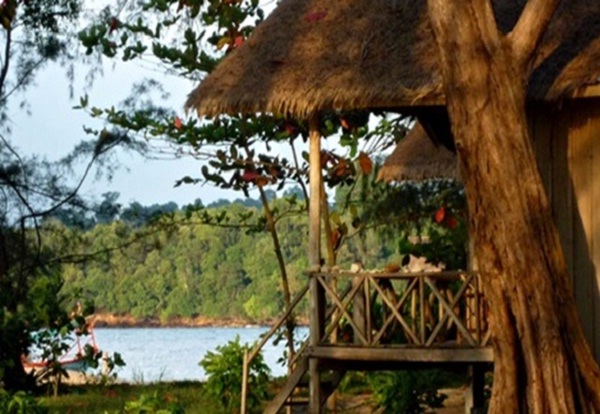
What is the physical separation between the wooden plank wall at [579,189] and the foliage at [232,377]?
365 centimetres

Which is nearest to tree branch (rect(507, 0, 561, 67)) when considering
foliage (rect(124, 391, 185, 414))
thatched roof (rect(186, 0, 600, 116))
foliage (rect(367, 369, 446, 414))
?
thatched roof (rect(186, 0, 600, 116))

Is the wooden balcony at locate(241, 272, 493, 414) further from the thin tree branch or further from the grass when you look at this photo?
the thin tree branch

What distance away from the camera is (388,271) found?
386 inches

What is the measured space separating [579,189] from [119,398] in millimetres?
5631

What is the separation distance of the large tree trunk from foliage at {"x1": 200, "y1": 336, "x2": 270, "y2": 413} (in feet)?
13.3

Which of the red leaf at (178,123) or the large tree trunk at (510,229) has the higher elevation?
the red leaf at (178,123)

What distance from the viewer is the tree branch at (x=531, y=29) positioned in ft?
28.1

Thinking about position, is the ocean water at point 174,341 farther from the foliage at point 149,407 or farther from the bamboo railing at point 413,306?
Result: the bamboo railing at point 413,306

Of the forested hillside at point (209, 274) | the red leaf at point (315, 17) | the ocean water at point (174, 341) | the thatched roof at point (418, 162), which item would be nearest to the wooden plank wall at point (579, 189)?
the red leaf at point (315, 17)

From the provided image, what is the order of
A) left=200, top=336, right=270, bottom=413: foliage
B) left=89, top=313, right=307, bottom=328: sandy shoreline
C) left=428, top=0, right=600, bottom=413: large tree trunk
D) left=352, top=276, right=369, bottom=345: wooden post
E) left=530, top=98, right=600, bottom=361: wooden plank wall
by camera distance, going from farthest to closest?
1. left=89, top=313, right=307, bottom=328: sandy shoreline
2. left=200, top=336, right=270, bottom=413: foliage
3. left=352, top=276, right=369, bottom=345: wooden post
4. left=530, top=98, right=600, bottom=361: wooden plank wall
5. left=428, top=0, right=600, bottom=413: large tree trunk

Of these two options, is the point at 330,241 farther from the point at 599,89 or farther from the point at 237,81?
the point at 599,89

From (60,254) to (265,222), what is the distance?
2398mm

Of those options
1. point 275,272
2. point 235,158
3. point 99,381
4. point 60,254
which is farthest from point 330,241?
point 275,272

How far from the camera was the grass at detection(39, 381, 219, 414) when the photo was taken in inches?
492
